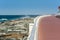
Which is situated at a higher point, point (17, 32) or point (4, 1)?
point (4, 1)

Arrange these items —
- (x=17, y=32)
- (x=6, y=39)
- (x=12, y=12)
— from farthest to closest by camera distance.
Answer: (x=12, y=12) → (x=17, y=32) → (x=6, y=39)

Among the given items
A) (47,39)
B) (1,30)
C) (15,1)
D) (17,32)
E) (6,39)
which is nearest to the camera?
(47,39)

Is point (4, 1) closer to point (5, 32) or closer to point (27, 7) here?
point (27, 7)

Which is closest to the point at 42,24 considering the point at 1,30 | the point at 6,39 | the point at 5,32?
the point at 6,39

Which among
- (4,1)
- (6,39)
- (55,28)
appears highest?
(4,1)

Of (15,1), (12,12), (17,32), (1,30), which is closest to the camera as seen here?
(17,32)

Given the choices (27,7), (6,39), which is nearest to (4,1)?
(27,7)

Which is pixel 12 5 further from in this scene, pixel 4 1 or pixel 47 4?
pixel 47 4

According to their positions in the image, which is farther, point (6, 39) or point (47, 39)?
point (6, 39)

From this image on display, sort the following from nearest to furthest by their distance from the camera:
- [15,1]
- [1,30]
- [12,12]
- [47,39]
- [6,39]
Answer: [47,39], [6,39], [1,30], [12,12], [15,1]
